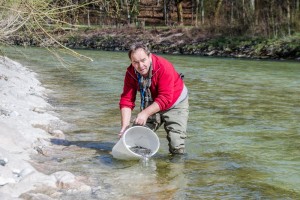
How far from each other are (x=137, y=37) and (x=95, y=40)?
296 centimetres

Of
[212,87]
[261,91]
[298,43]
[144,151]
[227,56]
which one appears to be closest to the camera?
[144,151]

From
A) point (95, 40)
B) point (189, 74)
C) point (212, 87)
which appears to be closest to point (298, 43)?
point (189, 74)

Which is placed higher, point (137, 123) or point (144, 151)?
point (137, 123)

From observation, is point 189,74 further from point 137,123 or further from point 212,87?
point 137,123

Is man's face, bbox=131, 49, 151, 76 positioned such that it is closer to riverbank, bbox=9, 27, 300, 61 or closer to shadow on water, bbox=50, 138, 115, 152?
shadow on water, bbox=50, 138, 115, 152

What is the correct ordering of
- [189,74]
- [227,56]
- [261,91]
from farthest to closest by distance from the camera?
1. [227,56]
2. [189,74]
3. [261,91]

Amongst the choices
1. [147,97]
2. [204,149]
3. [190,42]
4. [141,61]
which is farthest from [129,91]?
[190,42]

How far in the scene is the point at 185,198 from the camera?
452cm

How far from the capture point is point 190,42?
3166cm

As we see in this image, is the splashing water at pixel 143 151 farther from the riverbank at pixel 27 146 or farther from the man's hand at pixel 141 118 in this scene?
the riverbank at pixel 27 146

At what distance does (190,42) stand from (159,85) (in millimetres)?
26555

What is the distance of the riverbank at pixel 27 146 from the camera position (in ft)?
14.3

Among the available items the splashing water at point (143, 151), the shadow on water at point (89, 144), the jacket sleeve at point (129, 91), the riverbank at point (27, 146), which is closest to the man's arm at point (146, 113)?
the jacket sleeve at point (129, 91)

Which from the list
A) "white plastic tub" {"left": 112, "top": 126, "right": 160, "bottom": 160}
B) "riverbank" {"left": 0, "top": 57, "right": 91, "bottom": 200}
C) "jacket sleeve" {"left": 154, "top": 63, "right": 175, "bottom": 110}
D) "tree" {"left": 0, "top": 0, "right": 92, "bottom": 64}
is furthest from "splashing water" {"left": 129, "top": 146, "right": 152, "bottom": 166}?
"tree" {"left": 0, "top": 0, "right": 92, "bottom": 64}
